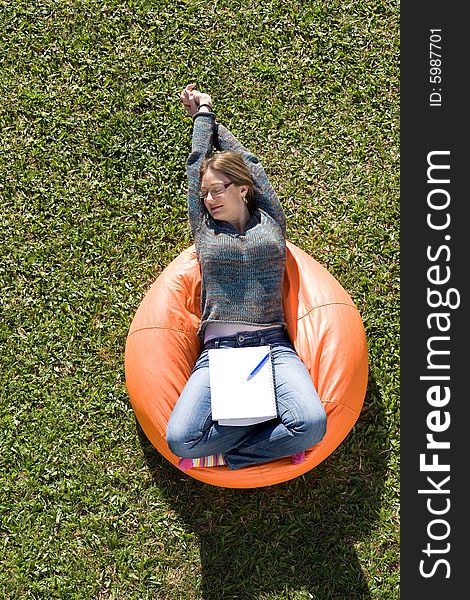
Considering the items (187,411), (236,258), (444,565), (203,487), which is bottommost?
(444,565)

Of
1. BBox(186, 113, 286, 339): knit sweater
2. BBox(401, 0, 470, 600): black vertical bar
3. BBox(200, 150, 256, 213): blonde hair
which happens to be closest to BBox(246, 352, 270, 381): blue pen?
BBox(186, 113, 286, 339): knit sweater

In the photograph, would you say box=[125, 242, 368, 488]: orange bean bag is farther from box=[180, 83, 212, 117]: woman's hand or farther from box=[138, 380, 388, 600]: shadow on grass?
box=[180, 83, 212, 117]: woman's hand

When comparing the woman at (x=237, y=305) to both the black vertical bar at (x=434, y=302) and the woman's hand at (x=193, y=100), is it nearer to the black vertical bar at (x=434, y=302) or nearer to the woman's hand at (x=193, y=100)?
the woman's hand at (x=193, y=100)

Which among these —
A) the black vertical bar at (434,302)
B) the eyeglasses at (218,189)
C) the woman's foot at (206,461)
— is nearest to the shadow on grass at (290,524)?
the black vertical bar at (434,302)

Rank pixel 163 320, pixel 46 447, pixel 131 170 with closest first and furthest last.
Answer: pixel 163 320
pixel 46 447
pixel 131 170

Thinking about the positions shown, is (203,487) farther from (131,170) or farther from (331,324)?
(131,170)

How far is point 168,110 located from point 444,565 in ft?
11.4

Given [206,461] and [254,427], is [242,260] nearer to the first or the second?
[254,427]

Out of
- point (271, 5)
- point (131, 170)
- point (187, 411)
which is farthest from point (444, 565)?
point (271, 5)

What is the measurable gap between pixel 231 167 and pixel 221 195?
17 centimetres

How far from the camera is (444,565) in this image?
480 centimetres

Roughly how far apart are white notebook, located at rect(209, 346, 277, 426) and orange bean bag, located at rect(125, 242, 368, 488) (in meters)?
0.26

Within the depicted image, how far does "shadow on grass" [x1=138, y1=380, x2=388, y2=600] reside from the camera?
4.75 metres

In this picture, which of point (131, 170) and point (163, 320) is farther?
point (131, 170)
